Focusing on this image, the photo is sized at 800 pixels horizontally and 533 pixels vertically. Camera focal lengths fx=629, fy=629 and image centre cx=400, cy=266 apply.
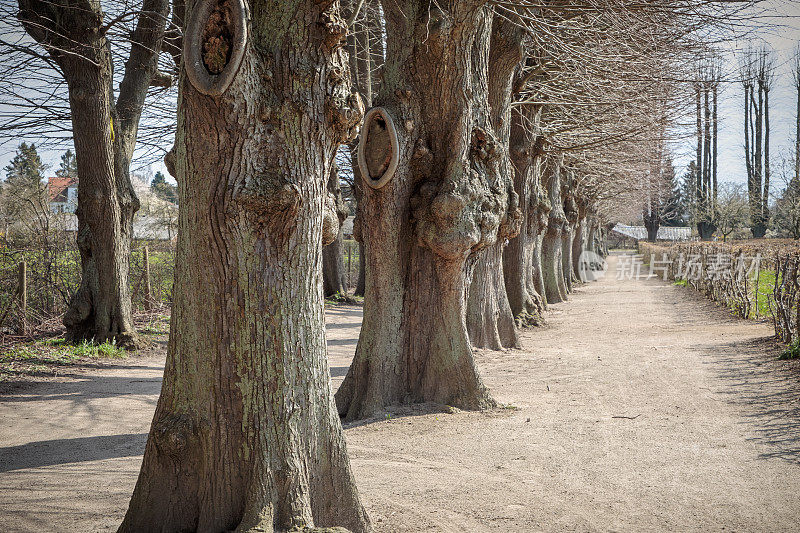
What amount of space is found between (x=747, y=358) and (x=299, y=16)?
28.7 ft

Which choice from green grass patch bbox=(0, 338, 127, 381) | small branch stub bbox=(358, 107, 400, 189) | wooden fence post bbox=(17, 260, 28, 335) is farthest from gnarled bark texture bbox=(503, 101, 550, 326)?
wooden fence post bbox=(17, 260, 28, 335)

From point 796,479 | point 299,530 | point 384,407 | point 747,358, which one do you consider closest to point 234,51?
point 299,530

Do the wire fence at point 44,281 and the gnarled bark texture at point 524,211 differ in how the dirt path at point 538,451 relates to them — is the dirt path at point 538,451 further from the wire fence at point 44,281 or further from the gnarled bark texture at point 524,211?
the gnarled bark texture at point 524,211

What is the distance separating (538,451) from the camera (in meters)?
5.36

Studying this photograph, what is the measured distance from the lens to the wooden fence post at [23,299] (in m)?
9.91

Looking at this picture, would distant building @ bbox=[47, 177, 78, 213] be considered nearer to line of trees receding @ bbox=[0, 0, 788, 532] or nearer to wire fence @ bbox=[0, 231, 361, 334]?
wire fence @ bbox=[0, 231, 361, 334]

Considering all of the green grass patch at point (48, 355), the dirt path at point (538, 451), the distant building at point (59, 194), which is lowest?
the dirt path at point (538, 451)

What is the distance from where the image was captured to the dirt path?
3.93m

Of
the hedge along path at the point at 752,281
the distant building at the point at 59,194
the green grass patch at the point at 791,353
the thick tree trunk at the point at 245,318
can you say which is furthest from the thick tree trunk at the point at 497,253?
the distant building at the point at 59,194

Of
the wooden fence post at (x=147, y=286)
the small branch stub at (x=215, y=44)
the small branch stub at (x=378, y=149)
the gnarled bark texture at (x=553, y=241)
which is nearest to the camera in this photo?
the small branch stub at (x=215, y=44)

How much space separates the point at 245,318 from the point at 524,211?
11.6m

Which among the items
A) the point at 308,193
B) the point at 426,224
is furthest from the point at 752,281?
the point at 308,193

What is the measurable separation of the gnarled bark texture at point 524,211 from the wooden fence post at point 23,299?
9.14m

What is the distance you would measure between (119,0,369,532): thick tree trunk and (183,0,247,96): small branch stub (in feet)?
0.08
